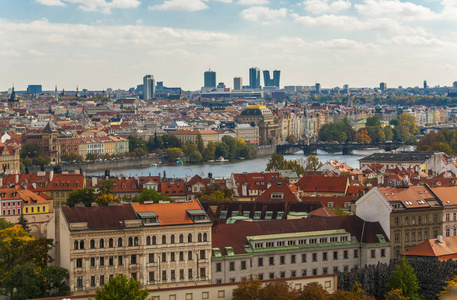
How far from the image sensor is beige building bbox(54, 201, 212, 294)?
30.4m

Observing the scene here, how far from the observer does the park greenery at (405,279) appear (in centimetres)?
3000

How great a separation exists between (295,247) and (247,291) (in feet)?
23.2

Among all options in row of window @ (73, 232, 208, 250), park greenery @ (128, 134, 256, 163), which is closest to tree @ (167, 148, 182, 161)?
park greenery @ (128, 134, 256, 163)

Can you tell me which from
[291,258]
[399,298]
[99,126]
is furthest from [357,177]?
[99,126]

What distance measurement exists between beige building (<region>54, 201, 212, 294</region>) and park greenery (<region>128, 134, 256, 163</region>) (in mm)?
81055

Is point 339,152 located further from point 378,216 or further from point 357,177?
point 378,216

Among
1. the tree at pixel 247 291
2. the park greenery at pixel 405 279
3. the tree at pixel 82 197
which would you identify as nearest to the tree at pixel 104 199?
the tree at pixel 82 197

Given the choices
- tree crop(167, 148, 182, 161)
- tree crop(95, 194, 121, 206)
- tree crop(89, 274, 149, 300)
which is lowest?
tree crop(167, 148, 182, 161)

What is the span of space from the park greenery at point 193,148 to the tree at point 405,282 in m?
83.2

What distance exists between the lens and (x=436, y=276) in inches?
1225

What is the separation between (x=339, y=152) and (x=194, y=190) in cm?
7385

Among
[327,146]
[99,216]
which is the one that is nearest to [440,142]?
[327,146]

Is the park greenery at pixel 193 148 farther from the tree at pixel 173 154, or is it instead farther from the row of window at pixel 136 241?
the row of window at pixel 136 241

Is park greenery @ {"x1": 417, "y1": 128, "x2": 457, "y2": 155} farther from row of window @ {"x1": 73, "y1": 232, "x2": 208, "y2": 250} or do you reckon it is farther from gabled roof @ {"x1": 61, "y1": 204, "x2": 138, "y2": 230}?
gabled roof @ {"x1": 61, "y1": 204, "x2": 138, "y2": 230}
